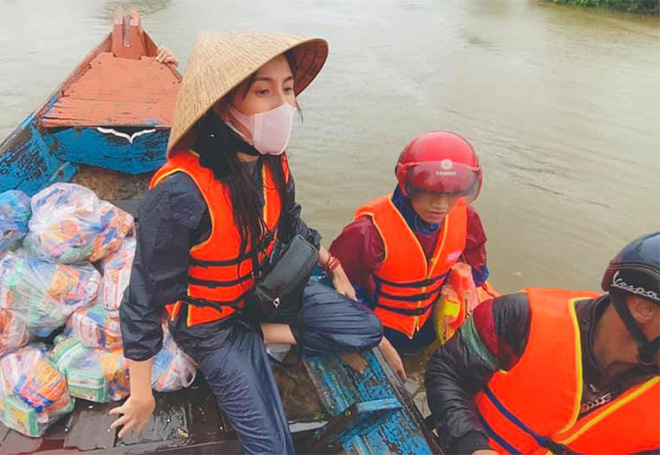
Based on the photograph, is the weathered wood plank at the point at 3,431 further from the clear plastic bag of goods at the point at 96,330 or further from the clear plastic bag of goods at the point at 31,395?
the clear plastic bag of goods at the point at 96,330

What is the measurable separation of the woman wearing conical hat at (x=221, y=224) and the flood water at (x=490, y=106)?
1589mm

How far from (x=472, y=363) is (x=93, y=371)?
→ 1.45 m

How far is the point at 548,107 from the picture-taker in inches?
331

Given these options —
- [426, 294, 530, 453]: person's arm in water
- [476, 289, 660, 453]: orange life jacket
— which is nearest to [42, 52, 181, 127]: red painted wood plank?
[426, 294, 530, 453]: person's arm in water

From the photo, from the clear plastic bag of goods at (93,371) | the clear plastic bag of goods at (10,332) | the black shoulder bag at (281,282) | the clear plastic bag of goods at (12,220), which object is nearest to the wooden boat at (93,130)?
the clear plastic bag of goods at (12,220)

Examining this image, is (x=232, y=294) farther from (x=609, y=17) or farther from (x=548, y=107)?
(x=609, y=17)

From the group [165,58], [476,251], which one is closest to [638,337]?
[476,251]

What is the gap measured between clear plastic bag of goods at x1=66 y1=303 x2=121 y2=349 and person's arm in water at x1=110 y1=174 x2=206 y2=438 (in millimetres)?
456

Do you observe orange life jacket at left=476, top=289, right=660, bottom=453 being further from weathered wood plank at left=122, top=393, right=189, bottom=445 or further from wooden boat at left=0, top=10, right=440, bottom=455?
weathered wood plank at left=122, top=393, right=189, bottom=445

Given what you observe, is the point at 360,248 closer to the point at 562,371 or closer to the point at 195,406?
the point at 195,406

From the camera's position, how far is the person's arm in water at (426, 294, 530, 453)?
171 cm

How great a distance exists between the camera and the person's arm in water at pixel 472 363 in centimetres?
171

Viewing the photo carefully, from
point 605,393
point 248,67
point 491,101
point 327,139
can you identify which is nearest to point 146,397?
point 248,67

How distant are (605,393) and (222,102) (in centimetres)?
154
